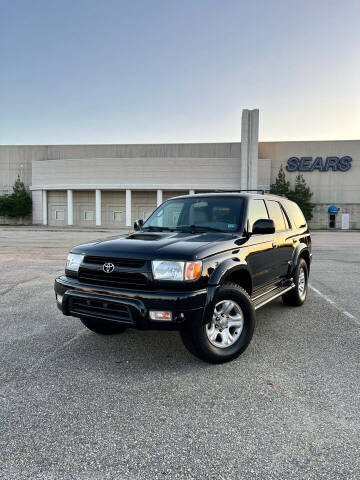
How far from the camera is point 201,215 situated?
477 cm

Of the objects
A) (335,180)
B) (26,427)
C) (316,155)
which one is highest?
(316,155)

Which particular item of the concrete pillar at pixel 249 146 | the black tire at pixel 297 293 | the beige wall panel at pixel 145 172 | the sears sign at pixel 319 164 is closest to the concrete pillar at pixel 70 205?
the beige wall panel at pixel 145 172

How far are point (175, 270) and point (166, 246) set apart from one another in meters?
0.33

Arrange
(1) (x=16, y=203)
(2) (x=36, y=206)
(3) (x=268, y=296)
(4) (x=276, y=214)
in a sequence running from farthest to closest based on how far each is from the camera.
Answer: (2) (x=36, y=206), (1) (x=16, y=203), (4) (x=276, y=214), (3) (x=268, y=296)

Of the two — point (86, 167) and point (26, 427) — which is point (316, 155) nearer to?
point (86, 167)

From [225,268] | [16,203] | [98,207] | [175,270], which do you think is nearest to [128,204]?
[98,207]

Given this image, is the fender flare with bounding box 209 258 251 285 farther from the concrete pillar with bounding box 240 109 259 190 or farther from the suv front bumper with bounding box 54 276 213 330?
the concrete pillar with bounding box 240 109 259 190

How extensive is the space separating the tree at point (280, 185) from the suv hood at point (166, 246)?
139 feet

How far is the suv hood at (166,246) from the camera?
3471 millimetres

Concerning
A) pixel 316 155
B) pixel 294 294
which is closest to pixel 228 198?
pixel 294 294

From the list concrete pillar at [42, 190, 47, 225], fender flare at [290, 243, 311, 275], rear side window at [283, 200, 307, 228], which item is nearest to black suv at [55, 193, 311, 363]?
fender flare at [290, 243, 311, 275]

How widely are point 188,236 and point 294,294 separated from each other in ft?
9.70

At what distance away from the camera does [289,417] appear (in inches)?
109

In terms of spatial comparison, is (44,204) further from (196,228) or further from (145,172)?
(196,228)
